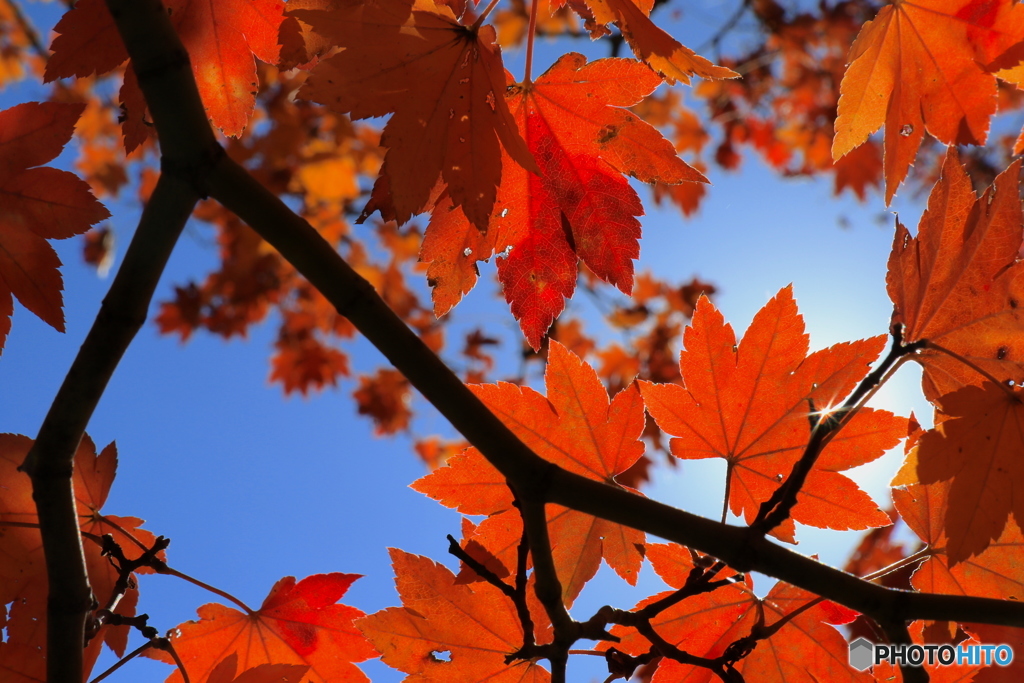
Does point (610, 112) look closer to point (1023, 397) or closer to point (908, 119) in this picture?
point (908, 119)

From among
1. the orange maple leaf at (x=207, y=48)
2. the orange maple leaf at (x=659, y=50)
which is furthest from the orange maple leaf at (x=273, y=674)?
the orange maple leaf at (x=659, y=50)

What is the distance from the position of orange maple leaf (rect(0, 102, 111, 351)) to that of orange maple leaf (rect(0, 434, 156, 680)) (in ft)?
0.80

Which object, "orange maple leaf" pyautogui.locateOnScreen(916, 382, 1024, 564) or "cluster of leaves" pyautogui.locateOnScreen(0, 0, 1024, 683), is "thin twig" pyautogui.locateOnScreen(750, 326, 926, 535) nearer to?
"cluster of leaves" pyautogui.locateOnScreen(0, 0, 1024, 683)

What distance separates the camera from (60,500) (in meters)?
0.80

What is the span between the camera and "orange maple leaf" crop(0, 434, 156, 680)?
40.1 inches

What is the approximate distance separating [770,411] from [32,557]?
107cm

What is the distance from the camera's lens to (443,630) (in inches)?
38.0

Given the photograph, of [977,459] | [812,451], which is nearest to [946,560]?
[977,459]

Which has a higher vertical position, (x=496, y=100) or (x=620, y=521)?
(x=496, y=100)

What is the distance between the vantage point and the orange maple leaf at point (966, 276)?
2.97 feet

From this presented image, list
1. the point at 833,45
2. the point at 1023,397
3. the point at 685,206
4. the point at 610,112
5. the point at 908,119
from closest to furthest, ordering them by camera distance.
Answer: the point at 1023,397 < the point at 610,112 < the point at 908,119 < the point at 685,206 < the point at 833,45

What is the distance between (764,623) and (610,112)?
29.4 inches

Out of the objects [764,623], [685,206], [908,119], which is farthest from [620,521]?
[685,206]

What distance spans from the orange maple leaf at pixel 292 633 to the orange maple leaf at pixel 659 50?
878 millimetres
